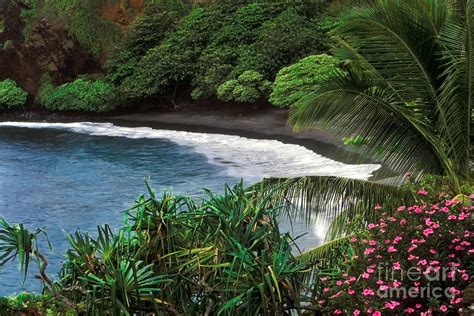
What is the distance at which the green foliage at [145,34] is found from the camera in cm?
3081

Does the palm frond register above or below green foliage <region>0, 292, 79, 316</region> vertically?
above

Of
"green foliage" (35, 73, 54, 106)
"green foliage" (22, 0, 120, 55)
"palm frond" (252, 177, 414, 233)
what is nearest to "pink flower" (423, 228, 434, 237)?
"palm frond" (252, 177, 414, 233)

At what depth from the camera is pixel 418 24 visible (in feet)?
22.3

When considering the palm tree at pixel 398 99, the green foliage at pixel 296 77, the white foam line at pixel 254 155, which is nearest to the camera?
the palm tree at pixel 398 99

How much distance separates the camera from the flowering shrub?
440cm

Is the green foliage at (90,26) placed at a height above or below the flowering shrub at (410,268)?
above

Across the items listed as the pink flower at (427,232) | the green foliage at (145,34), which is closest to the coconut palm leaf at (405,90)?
the pink flower at (427,232)

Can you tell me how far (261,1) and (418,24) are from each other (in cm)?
2268

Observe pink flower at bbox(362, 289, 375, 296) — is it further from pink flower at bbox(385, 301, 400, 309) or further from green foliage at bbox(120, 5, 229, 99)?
green foliage at bbox(120, 5, 229, 99)

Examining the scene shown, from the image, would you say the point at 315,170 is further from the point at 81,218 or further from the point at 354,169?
the point at 81,218

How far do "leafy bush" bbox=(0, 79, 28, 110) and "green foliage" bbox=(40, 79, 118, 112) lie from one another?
57.1 inches

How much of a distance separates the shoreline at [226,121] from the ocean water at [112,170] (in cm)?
53

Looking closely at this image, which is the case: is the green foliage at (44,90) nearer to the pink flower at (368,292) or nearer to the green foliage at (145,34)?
the green foliage at (145,34)

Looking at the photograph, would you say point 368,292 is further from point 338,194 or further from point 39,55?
point 39,55
